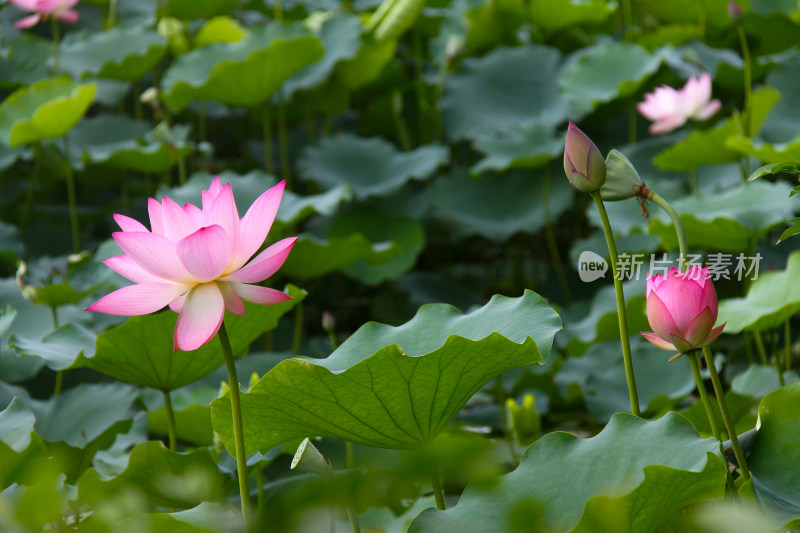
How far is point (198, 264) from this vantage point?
0.63 metres

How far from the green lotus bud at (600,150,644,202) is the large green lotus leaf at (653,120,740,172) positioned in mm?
1050

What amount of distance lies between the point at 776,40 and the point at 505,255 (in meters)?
1.13

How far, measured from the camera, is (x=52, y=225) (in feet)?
8.20

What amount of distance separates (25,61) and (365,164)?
3.96 ft

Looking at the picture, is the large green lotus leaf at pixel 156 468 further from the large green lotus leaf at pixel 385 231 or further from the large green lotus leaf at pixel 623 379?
the large green lotus leaf at pixel 385 231

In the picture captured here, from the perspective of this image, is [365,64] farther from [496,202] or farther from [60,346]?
[60,346]

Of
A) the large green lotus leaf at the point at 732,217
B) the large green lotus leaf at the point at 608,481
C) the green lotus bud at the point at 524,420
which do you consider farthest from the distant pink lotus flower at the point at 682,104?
the large green lotus leaf at the point at 608,481

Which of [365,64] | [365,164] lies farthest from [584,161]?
[365,64]

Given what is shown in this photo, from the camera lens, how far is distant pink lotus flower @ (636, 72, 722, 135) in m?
1.82

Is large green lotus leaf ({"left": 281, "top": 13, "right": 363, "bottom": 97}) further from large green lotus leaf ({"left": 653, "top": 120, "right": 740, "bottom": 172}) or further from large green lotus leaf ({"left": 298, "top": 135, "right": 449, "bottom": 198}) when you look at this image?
large green lotus leaf ({"left": 653, "top": 120, "right": 740, "bottom": 172})

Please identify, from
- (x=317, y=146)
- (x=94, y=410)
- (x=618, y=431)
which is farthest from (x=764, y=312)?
(x=317, y=146)

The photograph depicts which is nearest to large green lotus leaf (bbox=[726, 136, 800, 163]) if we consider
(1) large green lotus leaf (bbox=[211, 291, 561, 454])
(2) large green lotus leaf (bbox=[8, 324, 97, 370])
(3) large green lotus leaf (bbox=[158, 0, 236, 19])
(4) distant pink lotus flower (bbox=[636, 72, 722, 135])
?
(4) distant pink lotus flower (bbox=[636, 72, 722, 135])

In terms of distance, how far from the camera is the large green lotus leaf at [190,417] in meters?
1.21

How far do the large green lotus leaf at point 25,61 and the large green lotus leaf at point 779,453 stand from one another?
2.50 metres
